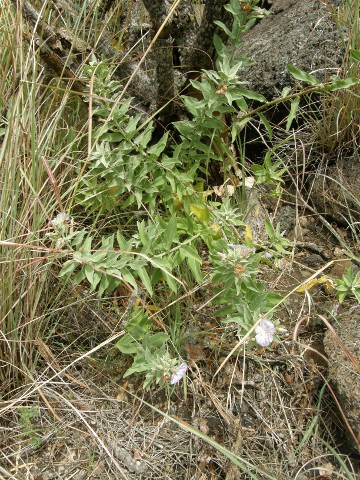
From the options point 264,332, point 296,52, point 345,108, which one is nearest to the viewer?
point 264,332

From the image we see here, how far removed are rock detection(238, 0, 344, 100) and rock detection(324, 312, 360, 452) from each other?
101 cm

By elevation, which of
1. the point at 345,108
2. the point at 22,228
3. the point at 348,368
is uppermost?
the point at 22,228

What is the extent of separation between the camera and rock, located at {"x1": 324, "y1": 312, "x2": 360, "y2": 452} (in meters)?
1.43

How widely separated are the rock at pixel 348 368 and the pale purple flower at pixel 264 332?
0.29m

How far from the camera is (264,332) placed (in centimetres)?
135

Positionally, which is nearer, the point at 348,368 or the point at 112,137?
the point at 348,368

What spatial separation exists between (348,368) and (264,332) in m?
0.35

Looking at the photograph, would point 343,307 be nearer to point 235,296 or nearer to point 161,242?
point 235,296

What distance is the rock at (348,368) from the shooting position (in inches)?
56.2

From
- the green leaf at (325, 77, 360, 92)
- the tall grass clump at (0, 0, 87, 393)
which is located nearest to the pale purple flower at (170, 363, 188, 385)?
the tall grass clump at (0, 0, 87, 393)

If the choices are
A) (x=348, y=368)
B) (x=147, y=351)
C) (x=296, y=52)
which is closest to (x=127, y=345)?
(x=147, y=351)

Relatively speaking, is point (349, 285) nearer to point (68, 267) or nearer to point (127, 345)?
point (127, 345)

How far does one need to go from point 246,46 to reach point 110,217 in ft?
3.55

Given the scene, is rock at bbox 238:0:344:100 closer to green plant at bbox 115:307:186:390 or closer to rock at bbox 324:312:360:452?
rock at bbox 324:312:360:452
